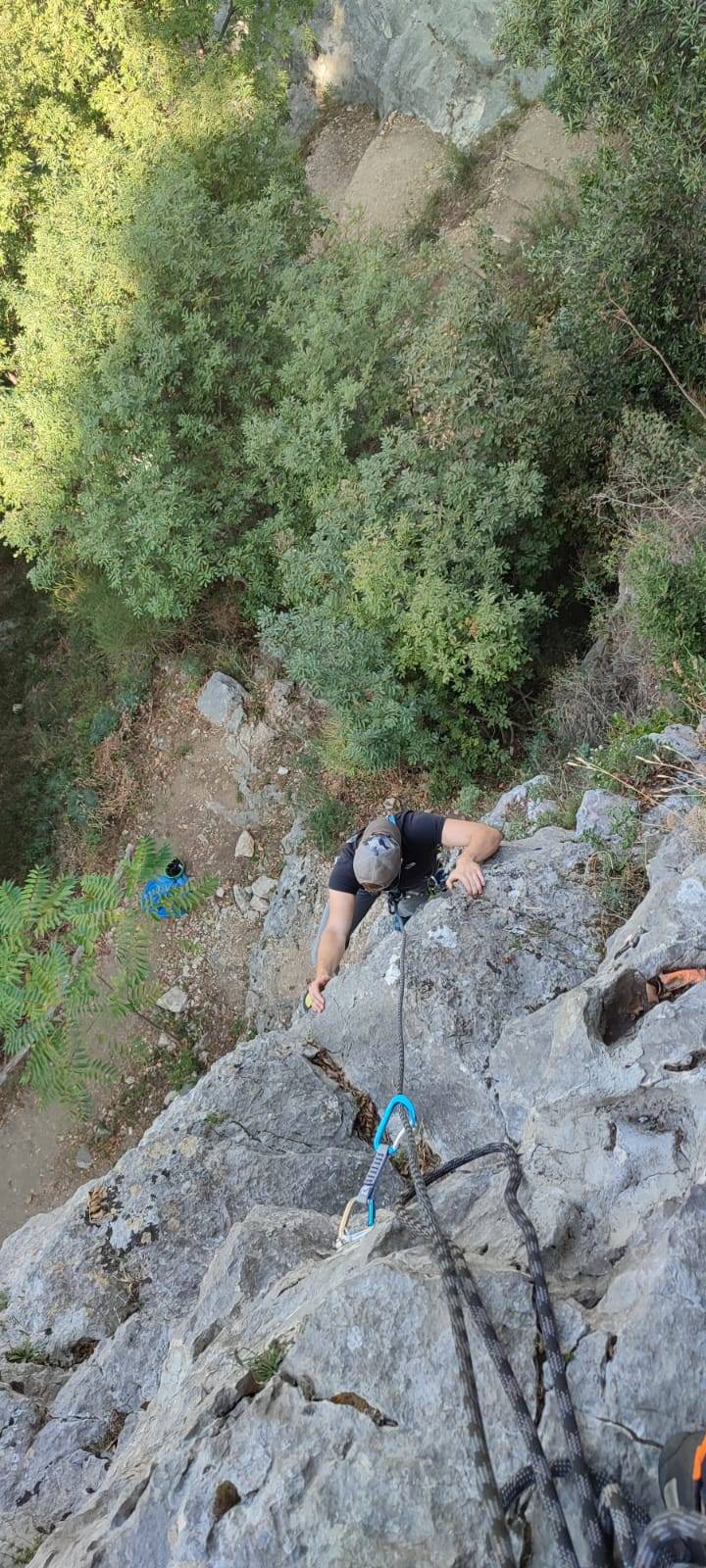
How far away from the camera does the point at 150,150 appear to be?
12.6 meters

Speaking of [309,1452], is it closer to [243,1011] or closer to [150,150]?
[243,1011]

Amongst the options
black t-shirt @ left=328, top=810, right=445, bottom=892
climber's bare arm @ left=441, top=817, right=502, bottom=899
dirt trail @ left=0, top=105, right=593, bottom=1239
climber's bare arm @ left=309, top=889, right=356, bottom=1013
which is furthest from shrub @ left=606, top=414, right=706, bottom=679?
dirt trail @ left=0, top=105, right=593, bottom=1239

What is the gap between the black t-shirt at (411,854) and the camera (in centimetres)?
633

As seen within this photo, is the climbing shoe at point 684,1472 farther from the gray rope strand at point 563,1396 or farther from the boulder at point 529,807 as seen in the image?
the boulder at point 529,807

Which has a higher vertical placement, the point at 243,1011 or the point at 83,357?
the point at 83,357

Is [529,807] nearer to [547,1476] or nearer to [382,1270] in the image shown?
[382,1270]

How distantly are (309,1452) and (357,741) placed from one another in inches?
312

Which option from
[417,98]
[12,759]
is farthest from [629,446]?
[417,98]

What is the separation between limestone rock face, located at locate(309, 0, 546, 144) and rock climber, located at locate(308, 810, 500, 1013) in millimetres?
17265

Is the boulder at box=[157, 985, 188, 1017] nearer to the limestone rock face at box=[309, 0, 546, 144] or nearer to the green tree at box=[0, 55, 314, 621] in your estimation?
the green tree at box=[0, 55, 314, 621]

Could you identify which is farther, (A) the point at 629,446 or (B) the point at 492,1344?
(A) the point at 629,446

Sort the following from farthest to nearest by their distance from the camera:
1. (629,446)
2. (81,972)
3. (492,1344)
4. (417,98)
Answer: (417,98) < (629,446) < (81,972) < (492,1344)

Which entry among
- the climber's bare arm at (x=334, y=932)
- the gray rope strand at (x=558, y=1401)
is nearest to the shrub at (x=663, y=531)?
the climber's bare arm at (x=334, y=932)

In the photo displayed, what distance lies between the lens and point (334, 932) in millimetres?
6555
